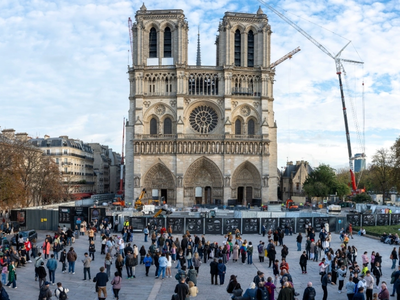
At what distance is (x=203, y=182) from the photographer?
181ft

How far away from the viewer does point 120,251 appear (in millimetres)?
20078

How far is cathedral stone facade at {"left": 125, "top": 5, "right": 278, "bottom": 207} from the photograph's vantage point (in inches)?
2095

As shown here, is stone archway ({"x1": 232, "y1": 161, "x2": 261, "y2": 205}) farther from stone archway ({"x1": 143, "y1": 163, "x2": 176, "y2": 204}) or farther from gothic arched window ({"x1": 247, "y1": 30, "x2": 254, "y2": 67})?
gothic arched window ({"x1": 247, "y1": 30, "x2": 254, "y2": 67})

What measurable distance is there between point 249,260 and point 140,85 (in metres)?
38.1

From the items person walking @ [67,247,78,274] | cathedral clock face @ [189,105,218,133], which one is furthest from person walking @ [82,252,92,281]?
cathedral clock face @ [189,105,218,133]

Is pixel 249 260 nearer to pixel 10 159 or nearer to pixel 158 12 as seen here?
pixel 10 159

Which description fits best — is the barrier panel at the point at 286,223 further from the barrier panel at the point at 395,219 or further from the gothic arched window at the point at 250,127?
the gothic arched window at the point at 250,127

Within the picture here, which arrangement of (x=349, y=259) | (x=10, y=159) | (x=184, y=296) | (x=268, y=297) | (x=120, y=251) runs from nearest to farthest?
(x=184, y=296)
(x=268, y=297)
(x=349, y=259)
(x=120, y=251)
(x=10, y=159)

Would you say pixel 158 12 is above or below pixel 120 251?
above

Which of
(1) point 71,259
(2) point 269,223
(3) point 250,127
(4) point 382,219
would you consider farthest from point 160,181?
(1) point 71,259

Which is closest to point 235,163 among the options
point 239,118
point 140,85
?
point 239,118

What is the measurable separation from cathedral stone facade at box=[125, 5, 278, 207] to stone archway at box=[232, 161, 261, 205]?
14cm

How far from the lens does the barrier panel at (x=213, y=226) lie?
2936cm

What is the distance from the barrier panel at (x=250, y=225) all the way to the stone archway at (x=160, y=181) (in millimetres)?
24349
